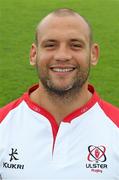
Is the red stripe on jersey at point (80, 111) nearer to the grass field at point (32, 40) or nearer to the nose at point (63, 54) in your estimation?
the nose at point (63, 54)

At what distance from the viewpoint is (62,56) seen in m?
2.29

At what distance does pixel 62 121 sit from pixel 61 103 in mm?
85

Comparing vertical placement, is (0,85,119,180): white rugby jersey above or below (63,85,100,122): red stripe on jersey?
below

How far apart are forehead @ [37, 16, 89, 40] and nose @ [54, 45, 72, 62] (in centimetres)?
6

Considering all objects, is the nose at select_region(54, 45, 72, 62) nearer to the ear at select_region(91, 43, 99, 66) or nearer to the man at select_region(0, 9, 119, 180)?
the man at select_region(0, 9, 119, 180)

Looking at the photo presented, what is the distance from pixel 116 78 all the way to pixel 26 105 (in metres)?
5.66

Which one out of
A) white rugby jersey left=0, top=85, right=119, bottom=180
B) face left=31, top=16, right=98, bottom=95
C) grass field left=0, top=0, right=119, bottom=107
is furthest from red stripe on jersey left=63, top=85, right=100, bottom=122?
grass field left=0, top=0, right=119, bottom=107

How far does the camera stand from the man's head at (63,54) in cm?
230

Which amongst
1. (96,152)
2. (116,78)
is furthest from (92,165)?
Answer: (116,78)

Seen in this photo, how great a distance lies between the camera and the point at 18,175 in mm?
2354

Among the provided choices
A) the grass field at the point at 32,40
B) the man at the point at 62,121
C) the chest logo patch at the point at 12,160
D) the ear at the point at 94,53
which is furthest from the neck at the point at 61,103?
the grass field at the point at 32,40

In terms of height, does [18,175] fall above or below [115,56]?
below

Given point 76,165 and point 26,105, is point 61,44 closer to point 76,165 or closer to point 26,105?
point 26,105

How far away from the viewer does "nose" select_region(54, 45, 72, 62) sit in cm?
229
